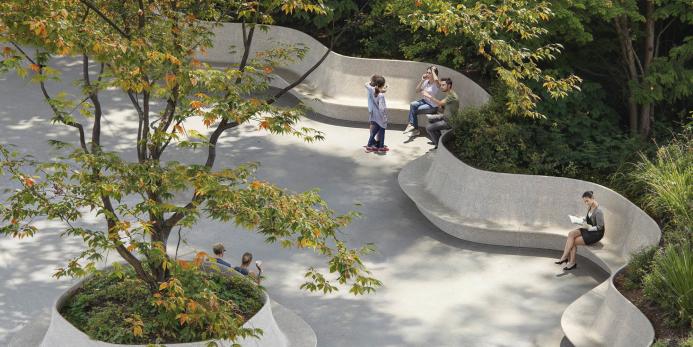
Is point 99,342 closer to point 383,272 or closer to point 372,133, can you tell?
point 383,272

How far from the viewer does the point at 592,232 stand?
13.8 m

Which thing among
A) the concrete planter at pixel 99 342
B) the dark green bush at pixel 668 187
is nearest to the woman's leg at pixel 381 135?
the dark green bush at pixel 668 187

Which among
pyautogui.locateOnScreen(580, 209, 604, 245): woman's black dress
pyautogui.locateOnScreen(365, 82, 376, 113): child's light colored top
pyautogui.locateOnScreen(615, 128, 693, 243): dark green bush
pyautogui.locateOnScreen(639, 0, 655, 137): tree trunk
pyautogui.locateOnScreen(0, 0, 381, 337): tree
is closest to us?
pyautogui.locateOnScreen(0, 0, 381, 337): tree

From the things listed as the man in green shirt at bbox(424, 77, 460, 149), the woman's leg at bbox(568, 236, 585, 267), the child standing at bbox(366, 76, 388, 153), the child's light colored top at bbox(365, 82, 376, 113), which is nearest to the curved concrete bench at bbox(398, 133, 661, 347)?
the woman's leg at bbox(568, 236, 585, 267)

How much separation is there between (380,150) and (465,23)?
6.76 metres

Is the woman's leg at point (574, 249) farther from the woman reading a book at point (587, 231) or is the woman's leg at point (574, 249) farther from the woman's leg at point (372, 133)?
the woman's leg at point (372, 133)

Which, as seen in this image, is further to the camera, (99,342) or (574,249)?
(574,249)

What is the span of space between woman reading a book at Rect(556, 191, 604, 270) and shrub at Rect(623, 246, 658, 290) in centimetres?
129

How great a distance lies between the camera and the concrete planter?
1055 cm

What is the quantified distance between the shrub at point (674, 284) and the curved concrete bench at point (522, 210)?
895 mm

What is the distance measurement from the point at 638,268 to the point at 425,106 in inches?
272

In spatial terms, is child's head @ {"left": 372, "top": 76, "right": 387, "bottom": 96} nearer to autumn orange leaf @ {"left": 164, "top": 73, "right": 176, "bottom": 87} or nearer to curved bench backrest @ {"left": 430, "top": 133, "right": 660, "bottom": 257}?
curved bench backrest @ {"left": 430, "top": 133, "right": 660, "bottom": 257}

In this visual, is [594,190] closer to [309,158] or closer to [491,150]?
[491,150]

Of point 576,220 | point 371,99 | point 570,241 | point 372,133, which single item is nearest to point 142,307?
point 576,220
